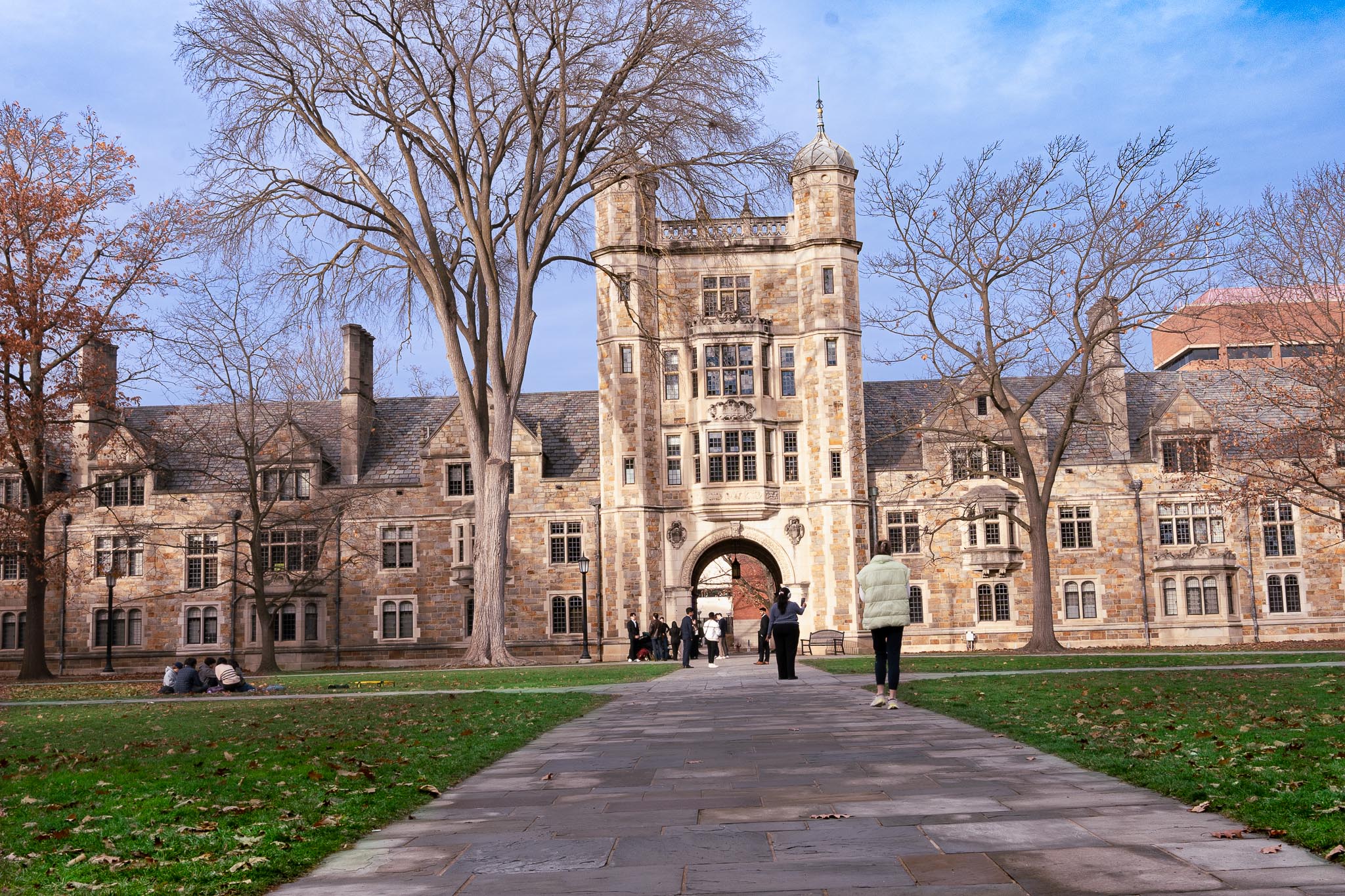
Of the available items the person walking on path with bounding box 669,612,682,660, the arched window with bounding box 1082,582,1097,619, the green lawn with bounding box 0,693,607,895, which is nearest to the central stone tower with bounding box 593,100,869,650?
the person walking on path with bounding box 669,612,682,660

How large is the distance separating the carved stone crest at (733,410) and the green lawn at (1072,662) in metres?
14.9

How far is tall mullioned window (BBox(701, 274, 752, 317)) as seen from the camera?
4312 cm

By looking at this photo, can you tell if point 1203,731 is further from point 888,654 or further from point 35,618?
point 35,618

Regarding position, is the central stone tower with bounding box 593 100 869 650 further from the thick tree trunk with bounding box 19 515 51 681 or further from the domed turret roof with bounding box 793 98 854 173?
the thick tree trunk with bounding box 19 515 51 681

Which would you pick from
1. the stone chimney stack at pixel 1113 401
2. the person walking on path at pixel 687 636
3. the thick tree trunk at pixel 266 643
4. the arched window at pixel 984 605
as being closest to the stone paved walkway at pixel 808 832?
the person walking on path at pixel 687 636

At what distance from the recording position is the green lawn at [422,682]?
2230cm

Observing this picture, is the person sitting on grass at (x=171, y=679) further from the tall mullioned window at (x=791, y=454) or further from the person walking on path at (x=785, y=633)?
the tall mullioned window at (x=791, y=454)

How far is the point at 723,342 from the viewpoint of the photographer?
Result: 4234cm

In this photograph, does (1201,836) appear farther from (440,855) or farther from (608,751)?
(608,751)

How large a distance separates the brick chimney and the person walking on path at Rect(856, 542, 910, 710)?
33.8m

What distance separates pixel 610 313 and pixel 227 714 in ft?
94.3

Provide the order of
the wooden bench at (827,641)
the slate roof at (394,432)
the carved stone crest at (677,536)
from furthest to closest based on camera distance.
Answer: the slate roof at (394,432) → the carved stone crest at (677,536) → the wooden bench at (827,641)

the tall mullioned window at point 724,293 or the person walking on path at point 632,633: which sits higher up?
the tall mullioned window at point 724,293

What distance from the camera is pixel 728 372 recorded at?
42281mm
